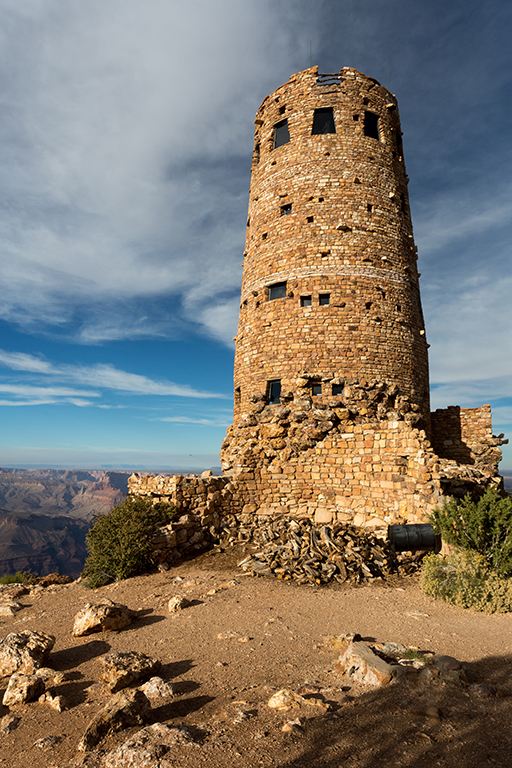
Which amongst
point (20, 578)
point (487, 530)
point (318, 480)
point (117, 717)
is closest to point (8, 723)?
point (117, 717)

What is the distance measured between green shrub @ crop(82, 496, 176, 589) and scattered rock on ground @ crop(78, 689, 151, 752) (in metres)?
6.76

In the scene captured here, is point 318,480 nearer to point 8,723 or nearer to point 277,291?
point 277,291

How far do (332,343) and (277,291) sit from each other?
3.56 m

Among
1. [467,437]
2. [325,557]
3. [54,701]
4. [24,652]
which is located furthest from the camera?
[467,437]

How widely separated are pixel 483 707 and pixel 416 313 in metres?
15.5

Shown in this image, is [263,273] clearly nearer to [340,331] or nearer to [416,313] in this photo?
[340,331]

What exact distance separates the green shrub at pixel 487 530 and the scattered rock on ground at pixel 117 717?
7669 mm

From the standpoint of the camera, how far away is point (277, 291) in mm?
16891

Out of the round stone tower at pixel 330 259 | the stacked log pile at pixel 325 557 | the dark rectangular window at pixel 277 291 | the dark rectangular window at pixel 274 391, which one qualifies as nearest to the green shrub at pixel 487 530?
the stacked log pile at pixel 325 557

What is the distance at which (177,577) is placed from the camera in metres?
9.90

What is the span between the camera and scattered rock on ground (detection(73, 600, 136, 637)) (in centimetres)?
669

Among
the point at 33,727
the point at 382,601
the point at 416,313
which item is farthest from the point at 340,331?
the point at 33,727

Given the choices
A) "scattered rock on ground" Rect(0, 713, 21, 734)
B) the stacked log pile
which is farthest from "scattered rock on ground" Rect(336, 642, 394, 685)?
the stacked log pile

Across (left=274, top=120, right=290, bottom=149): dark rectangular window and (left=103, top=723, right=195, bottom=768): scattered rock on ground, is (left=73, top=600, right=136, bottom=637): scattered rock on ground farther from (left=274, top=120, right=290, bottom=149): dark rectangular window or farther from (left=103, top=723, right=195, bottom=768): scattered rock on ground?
(left=274, top=120, right=290, bottom=149): dark rectangular window
